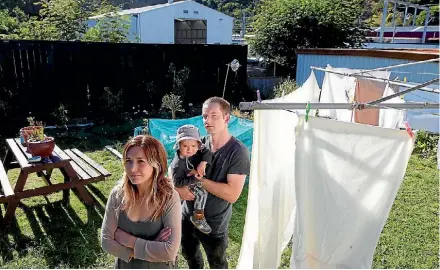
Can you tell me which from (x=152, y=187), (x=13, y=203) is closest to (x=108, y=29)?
(x=13, y=203)

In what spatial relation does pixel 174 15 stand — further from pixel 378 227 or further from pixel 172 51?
pixel 378 227

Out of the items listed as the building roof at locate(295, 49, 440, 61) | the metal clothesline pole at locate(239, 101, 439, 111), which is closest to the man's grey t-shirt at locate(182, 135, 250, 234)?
the metal clothesline pole at locate(239, 101, 439, 111)


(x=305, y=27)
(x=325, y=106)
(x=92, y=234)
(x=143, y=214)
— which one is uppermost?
(x=305, y=27)

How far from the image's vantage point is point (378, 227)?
1909mm

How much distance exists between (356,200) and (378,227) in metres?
0.18

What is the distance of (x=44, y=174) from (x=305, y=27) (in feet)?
32.2

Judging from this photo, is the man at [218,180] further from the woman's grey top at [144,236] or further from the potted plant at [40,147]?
the potted plant at [40,147]

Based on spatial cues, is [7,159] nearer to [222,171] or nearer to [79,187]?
[79,187]

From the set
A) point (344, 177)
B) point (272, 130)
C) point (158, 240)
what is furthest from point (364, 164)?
point (158, 240)

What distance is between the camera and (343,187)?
197 centimetres

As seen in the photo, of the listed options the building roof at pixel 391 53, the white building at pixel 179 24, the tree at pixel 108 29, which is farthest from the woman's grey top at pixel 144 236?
the white building at pixel 179 24

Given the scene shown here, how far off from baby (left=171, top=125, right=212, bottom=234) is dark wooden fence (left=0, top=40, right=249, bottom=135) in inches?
273

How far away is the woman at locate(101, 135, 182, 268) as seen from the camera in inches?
70.7

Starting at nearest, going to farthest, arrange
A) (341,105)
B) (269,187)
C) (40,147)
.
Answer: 1. (341,105)
2. (269,187)
3. (40,147)
